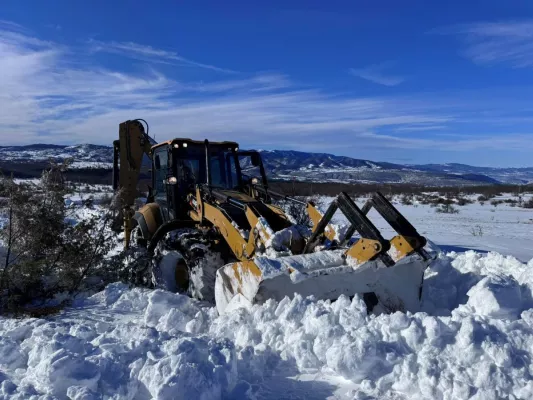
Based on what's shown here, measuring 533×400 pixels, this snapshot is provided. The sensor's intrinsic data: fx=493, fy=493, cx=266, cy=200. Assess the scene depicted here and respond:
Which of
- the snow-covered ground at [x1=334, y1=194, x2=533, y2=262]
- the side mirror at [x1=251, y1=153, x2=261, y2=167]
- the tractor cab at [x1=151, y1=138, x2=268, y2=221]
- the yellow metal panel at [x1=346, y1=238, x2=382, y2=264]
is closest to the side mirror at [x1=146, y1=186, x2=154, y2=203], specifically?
the tractor cab at [x1=151, y1=138, x2=268, y2=221]

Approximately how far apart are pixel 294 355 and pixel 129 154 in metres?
7.10

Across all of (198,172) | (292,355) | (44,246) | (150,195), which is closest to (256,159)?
(198,172)

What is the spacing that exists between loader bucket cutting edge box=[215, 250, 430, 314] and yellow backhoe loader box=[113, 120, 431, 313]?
0.04ft

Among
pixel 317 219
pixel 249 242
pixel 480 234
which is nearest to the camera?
pixel 249 242

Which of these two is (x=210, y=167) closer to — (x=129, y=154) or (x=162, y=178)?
(x=162, y=178)

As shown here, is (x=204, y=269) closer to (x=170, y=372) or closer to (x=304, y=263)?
(x=304, y=263)

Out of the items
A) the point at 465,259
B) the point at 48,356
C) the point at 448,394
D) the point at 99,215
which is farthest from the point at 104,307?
the point at 465,259

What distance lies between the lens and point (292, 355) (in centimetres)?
435

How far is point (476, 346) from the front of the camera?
3.97m

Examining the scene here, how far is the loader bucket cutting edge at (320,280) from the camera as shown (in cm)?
526

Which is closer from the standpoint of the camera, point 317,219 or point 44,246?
point 317,219

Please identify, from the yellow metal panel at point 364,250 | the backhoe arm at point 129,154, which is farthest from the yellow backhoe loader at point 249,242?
the backhoe arm at point 129,154

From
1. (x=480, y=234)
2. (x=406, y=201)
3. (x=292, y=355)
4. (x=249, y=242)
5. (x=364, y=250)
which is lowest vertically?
(x=406, y=201)

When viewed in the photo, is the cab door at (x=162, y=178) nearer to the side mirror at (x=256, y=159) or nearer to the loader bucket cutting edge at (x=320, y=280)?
the side mirror at (x=256, y=159)
